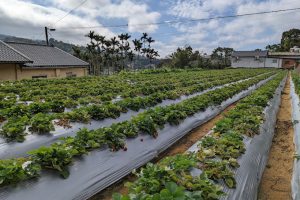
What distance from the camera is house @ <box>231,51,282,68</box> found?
191 feet

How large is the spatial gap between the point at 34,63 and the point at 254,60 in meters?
52.5

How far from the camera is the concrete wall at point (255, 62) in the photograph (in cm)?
5803

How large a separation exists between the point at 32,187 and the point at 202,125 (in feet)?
20.2

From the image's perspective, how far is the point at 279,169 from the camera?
5.21m

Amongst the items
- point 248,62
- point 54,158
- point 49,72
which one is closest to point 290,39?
point 248,62

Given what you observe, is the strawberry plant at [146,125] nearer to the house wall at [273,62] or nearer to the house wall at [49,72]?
the house wall at [49,72]

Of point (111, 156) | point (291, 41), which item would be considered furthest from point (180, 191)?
point (291, 41)

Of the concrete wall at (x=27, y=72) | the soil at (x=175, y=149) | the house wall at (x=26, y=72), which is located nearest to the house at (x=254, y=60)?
the house wall at (x=26, y=72)

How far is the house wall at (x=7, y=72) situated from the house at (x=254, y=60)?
51710 mm

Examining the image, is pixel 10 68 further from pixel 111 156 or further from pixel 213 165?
pixel 213 165

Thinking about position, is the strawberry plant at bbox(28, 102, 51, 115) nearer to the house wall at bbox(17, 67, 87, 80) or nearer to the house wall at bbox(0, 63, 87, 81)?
the house wall at bbox(0, 63, 87, 81)

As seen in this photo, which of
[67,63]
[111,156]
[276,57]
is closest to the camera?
[111,156]

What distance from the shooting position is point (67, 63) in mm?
24141

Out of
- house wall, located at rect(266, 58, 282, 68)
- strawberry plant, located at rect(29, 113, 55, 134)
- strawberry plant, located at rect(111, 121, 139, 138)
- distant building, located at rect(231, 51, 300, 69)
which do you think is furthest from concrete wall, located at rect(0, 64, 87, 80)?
house wall, located at rect(266, 58, 282, 68)
